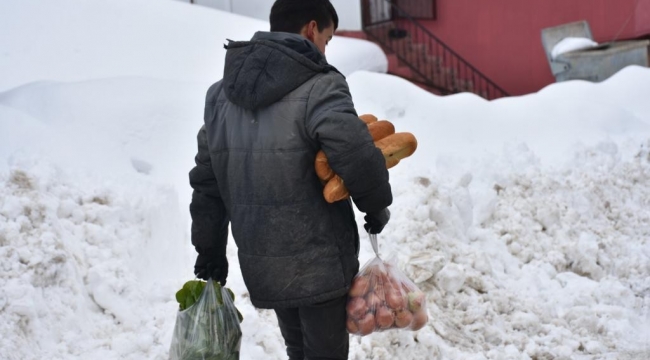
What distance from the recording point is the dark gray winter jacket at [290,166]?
9.77 ft

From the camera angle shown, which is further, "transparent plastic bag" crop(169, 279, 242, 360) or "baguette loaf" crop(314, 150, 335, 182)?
"transparent plastic bag" crop(169, 279, 242, 360)

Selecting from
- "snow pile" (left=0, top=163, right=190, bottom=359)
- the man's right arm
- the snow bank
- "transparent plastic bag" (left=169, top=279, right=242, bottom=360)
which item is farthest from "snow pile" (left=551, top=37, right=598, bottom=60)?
the man's right arm

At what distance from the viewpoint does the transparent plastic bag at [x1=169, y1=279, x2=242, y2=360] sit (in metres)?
3.47

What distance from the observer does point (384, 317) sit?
10.7ft

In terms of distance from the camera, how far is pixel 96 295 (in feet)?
15.0

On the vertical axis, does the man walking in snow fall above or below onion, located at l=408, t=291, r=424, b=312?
above

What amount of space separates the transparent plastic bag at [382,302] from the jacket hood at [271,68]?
75 cm

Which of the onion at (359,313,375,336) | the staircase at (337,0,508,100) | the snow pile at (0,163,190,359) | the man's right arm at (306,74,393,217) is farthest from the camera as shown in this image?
the staircase at (337,0,508,100)

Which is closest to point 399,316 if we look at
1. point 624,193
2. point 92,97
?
point 92,97

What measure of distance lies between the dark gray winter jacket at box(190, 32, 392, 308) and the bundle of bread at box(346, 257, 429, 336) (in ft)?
0.31

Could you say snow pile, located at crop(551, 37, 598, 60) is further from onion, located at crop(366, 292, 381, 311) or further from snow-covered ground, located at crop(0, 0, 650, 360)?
onion, located at crop(366, 292, 381, 311)

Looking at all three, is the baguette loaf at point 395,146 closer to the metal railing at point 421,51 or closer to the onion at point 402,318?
the onion at point 402,318

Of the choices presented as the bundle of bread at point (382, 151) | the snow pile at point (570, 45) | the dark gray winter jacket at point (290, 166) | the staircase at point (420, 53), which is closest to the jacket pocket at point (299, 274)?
the dark gray winter jacket at point (290, 166)

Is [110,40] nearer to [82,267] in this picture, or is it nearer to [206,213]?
[82,267]
